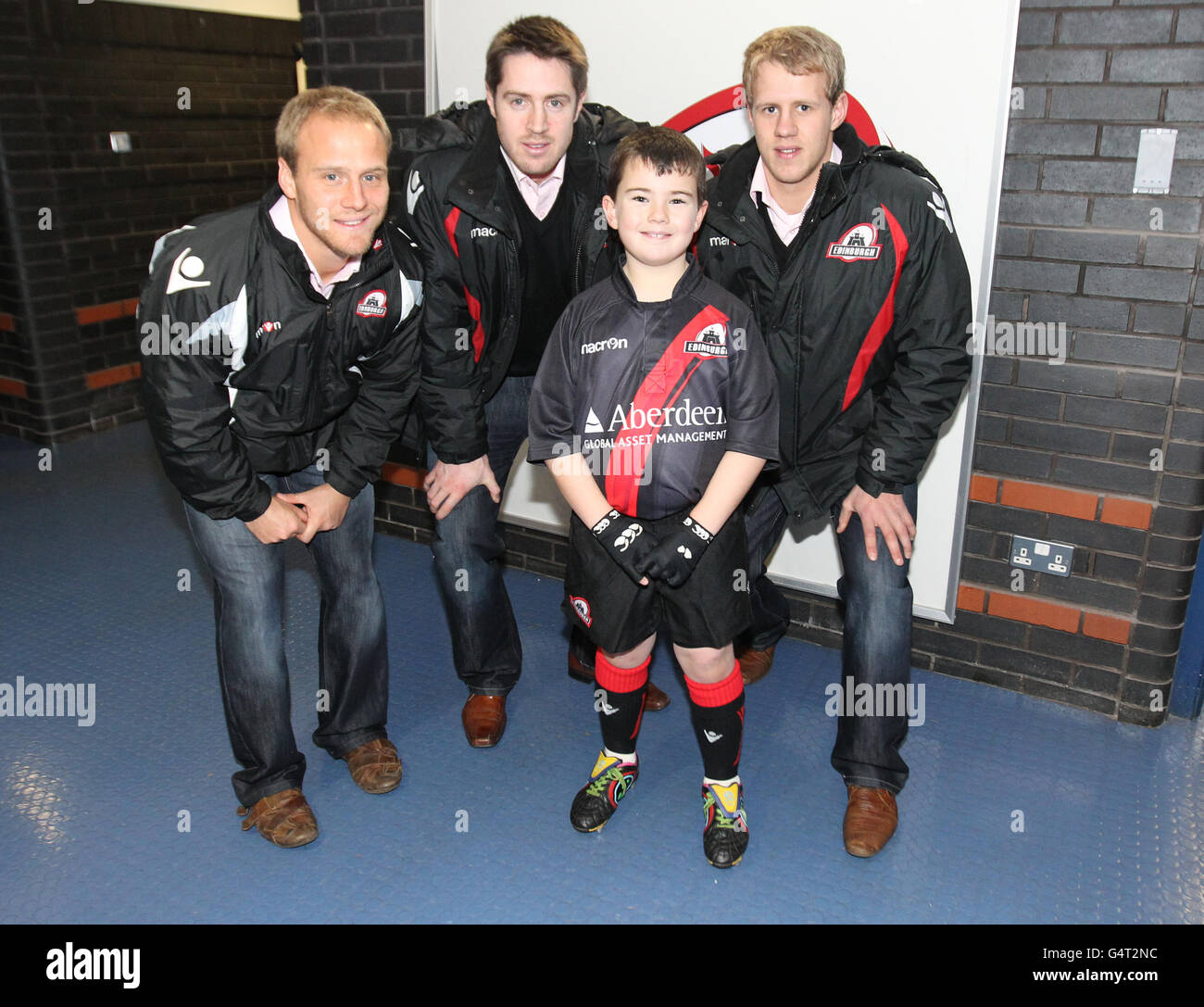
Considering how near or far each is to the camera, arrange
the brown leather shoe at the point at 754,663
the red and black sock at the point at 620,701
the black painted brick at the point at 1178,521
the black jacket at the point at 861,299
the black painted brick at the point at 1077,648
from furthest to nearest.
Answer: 1. the brown leather shoe at the point at 754,663
2. the black painted brick at the point at 1077,648
3. the black painted brick at the point at 1178,521
4. the red and black sock at the point at 620,701
5. the black jacket at the point at 861,299

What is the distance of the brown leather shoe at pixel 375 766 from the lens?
2885 millimetres

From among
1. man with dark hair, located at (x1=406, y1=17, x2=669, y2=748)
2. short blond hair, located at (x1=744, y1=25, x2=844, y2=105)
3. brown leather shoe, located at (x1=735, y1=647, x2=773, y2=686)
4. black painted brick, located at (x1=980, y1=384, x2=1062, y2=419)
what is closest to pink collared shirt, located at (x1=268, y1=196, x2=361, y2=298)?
man with dark hair, located at (x1=406, y1=17, x2=669, y2=748)

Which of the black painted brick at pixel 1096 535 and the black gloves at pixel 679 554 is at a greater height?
the black gloves at pixel 679 554

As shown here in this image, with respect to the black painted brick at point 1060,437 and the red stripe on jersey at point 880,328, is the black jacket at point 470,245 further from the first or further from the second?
the black painted brick at point 1060,437

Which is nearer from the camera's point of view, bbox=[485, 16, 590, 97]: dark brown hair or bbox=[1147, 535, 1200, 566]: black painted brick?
bbox=[485, 16, 590, 97]: dark brown hair

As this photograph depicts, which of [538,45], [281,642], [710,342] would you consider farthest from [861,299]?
[281,642]

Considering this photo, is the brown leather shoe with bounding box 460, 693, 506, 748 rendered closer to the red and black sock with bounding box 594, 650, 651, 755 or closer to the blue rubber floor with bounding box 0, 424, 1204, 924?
the blue rubber floor with bounding box 0, 424, 1204, 924

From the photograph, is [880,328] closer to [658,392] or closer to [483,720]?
[658,392]

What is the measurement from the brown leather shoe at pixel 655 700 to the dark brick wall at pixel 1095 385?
95 centimetres

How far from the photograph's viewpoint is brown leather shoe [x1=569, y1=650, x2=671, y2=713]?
3.30m

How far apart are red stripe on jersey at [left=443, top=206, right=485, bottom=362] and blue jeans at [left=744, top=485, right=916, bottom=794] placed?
110 centimetres

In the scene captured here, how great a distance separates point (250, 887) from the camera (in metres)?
2.54

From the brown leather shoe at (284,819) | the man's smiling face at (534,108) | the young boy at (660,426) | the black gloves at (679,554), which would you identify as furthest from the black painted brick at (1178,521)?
the brown leather shoe at (284,819)
